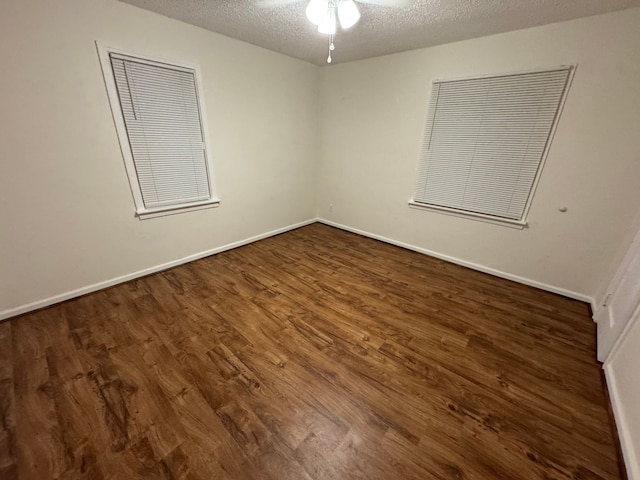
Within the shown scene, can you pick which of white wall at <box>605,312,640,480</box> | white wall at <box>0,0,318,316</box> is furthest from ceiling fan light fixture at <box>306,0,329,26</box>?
white wall at <box>605,312,640,480</box>

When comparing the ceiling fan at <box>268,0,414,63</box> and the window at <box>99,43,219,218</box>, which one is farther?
the window at <box>99,43,219,218</box>

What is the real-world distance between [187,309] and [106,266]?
0.99 metres

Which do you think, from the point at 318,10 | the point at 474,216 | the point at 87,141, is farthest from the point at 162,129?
the point at 474,216

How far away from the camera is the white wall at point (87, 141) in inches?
70.9

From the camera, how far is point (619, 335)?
65.7 inches

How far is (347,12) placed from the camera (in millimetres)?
1844

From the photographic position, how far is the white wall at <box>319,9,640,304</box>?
2.02m

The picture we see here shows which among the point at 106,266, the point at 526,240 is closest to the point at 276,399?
the point at 106,266

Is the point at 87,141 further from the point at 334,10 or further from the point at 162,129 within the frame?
the point at 334,10

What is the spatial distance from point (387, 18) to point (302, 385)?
2897 mm

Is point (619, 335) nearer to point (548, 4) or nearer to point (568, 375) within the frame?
point (568, 375)

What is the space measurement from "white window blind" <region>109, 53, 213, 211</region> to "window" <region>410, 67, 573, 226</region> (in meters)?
2.63

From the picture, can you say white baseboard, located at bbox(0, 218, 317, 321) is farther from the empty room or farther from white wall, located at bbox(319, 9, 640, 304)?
white wall, located at bbox(319, 9, 640, 304)

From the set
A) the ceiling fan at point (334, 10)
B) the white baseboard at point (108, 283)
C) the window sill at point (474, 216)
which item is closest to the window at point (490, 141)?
the window sill at point (474, 216)
